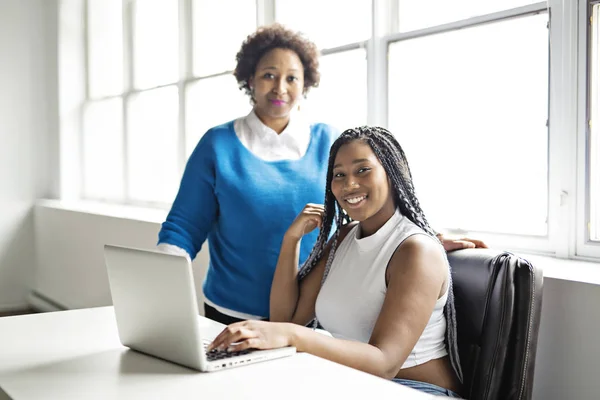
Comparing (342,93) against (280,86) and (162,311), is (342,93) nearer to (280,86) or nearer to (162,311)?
(280,86)

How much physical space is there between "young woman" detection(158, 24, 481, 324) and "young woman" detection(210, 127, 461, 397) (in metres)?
0.21

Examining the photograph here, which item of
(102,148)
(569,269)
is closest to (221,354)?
(569,269)

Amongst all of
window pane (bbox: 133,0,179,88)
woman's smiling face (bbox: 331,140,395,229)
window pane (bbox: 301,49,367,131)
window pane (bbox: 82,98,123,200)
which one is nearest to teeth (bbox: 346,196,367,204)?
Result: woman's smiling face (bbox: 331,140,395,229)

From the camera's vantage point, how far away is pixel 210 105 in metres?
4.25

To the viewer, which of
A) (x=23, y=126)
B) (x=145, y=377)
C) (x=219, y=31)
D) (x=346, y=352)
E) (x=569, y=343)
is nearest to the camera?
(x=145, y=377)

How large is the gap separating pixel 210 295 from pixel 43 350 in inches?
29.4

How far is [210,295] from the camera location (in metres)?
2.37

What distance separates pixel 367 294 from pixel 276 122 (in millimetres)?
798

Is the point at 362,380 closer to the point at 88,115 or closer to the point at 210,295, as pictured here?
the point at 210,295

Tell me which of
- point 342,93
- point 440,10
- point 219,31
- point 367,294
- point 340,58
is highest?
point 219,31

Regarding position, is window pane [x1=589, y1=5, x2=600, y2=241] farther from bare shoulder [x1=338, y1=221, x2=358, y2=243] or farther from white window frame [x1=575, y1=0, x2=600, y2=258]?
bare shoulder [x1=338, y1=221, x2=358, y2=243]

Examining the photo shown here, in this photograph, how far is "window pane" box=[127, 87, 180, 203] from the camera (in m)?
4.70

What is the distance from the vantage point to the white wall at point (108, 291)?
186cm

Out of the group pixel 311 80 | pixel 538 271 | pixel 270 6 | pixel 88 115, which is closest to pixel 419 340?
pixel 538 271
